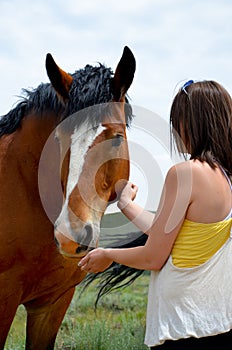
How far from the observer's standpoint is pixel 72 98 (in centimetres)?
281

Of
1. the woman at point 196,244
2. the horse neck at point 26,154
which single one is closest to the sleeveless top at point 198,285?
the woman at point 196,244

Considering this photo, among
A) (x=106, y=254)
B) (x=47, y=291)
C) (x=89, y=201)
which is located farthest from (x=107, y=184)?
(x=47, y=291)

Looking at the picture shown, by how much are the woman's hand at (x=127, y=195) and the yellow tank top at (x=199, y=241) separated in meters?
0.53

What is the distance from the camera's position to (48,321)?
12.6 ft

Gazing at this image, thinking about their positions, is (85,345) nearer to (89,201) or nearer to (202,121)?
(89,201)

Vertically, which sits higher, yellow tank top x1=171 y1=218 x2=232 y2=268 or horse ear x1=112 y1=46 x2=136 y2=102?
horse ear x1=112 y1=46 x2=136 y2=102

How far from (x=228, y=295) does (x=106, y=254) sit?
0.52 metres

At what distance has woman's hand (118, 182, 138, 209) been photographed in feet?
8.57

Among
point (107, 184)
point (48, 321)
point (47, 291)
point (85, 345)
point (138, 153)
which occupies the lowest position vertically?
point (85, 345)

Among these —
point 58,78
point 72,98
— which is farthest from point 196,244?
point 58,78

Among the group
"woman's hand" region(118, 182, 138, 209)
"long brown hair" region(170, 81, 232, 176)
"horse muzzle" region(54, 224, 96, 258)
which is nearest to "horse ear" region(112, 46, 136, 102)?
"woman's hand" region(118, 182, 138, 209)

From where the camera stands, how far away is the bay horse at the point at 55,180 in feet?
8.13

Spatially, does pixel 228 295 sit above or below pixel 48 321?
above

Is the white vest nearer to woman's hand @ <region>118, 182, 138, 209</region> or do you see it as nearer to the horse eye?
woman's hand @ <region>118, 182, 138, 209</region>
